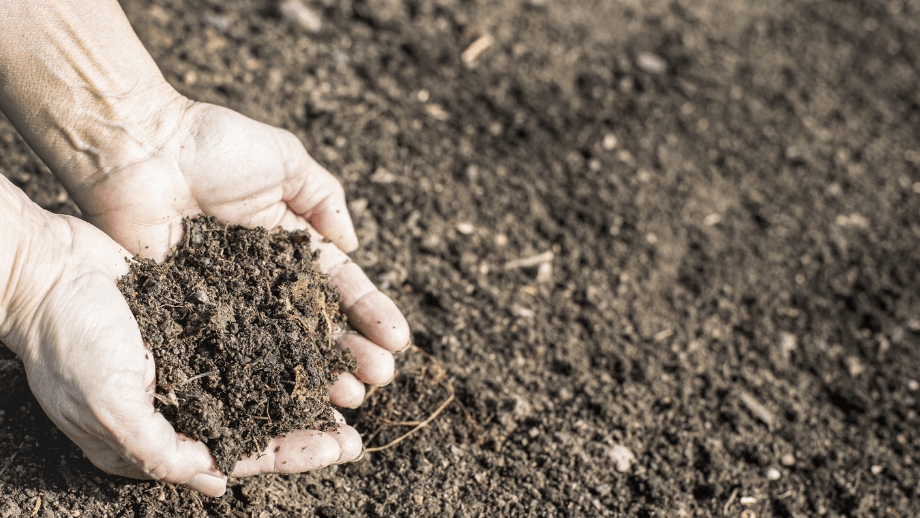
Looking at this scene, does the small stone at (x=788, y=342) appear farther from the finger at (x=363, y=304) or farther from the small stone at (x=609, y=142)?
the finger at (x=363, y=304)

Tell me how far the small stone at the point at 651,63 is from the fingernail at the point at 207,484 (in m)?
3.66

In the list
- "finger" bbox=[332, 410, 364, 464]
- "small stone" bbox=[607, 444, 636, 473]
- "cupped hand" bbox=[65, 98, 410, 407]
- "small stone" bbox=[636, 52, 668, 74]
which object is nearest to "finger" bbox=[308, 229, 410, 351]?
"cupped hand" bbox=[65, 98, 410, 407]

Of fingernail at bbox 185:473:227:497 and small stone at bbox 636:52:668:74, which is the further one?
small stone at bbox 636:52:668:74

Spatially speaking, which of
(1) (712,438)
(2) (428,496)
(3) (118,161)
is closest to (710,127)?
(1) (712,438)

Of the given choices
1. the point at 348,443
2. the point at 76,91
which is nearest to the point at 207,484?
the point at 348,443

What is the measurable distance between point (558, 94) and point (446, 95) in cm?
74

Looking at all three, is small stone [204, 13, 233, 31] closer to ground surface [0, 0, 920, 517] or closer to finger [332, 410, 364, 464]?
ground surface [0, 0, 920, 517]

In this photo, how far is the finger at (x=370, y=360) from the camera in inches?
87.0

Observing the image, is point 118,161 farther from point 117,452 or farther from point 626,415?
point 626,415

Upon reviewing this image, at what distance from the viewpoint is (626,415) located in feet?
8.66

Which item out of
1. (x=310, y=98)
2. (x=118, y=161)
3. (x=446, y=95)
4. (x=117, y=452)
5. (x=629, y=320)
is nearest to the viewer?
(x=117, y=452)

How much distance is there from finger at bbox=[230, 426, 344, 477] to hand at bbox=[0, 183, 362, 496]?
0.11m

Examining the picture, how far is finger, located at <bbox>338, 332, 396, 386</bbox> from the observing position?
2209 mm

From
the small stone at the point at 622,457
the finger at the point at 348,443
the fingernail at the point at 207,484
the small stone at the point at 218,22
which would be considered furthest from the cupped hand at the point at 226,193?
the small stone at the point at 218,22
